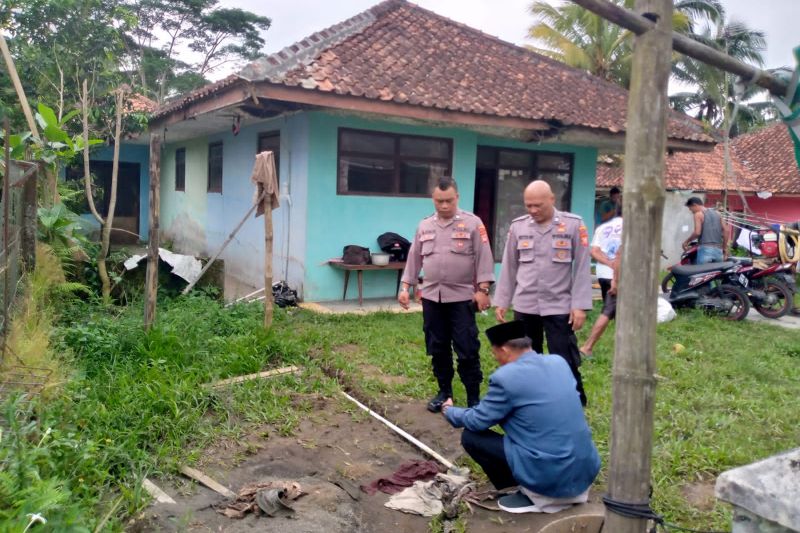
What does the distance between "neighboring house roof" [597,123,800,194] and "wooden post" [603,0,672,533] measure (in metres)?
16.9

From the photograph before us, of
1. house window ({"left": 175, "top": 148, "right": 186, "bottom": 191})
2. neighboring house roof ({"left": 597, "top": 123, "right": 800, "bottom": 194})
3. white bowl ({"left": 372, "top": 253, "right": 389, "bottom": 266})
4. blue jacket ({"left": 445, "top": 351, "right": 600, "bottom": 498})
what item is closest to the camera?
blue jacket ({"left": 445, "top": 351, "right": 600, "bottom": 498})

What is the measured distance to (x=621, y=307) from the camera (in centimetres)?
200

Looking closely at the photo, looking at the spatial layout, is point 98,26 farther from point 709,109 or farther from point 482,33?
point 709,109

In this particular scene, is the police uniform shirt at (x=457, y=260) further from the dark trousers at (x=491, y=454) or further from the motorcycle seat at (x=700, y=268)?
the motorcycle seat at (x=700, y=268)

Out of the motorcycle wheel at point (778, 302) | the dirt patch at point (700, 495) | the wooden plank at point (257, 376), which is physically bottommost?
the dirt patch at point (700, 495)

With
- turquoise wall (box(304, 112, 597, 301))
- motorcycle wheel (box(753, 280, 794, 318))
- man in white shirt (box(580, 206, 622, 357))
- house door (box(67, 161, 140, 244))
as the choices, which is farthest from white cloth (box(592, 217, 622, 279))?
house door (box(67, 161, 140, 244))

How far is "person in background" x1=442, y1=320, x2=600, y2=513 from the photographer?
3.10 m

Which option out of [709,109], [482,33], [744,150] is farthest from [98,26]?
[709,109]

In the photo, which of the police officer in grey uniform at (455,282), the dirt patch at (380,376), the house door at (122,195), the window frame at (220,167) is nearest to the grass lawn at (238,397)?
the dirt patch at (380,376)

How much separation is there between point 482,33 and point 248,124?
481cm

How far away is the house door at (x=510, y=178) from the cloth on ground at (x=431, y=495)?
749 cm

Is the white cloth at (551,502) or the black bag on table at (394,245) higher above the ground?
the black bag on table at (394,245)

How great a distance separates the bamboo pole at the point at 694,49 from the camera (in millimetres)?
1860

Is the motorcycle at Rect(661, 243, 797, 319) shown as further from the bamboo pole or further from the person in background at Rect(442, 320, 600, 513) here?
the bamboo pole
